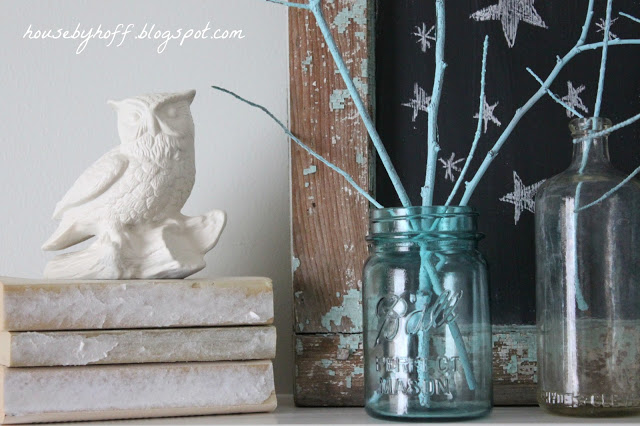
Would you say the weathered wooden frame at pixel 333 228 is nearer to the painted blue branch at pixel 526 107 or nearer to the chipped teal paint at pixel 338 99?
the chipped teal paint at pixel 338 99

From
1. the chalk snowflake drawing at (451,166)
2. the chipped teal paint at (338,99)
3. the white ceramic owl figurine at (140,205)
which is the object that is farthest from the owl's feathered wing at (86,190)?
the chalk snowflake drawing at (451,166)

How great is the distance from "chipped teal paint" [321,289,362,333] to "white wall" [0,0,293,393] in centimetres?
12

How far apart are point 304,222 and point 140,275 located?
0.59ft

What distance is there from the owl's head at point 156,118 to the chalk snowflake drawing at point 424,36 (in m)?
0.26

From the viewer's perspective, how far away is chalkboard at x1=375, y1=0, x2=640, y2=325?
89cm

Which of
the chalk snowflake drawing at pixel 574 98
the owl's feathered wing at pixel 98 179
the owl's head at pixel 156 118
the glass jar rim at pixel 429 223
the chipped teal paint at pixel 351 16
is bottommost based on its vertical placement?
the glass jar rim at pixel 429 223

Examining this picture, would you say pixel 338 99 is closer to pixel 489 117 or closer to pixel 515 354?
pixel 489 117

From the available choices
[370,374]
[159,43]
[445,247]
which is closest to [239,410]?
[370,374]

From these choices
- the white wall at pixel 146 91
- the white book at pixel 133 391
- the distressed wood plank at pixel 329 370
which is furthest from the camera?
the white wall at pixel 146 91

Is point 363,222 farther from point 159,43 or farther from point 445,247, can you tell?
point 159,43

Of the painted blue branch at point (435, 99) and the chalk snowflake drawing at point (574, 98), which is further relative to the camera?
the chalk snowflake drawing at point (574, 98)

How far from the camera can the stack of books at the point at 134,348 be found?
72cm

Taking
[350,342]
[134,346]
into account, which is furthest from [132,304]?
A: [350,342]

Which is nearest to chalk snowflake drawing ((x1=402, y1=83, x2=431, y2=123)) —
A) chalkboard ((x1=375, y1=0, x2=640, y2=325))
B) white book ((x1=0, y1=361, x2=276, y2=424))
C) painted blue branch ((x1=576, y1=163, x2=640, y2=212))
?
chalkboard ((x1=375, y1=0, x2=640, y2=325))
